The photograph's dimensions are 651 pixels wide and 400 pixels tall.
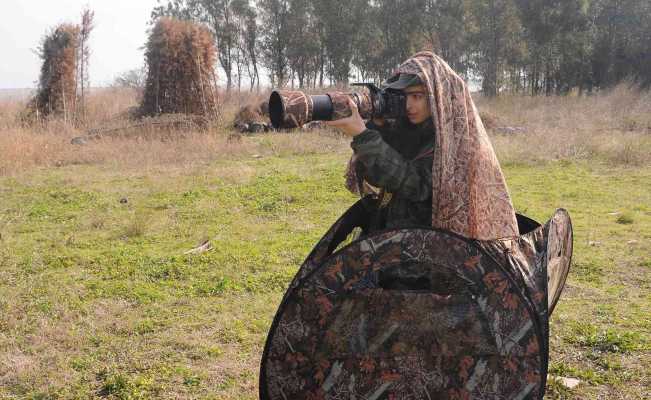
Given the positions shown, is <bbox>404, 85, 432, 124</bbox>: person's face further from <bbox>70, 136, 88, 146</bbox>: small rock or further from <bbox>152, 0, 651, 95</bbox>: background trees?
<bbox>152, 0, 651, 95</bbox>: background trees

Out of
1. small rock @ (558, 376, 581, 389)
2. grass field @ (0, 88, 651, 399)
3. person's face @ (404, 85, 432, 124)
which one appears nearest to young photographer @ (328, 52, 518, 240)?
person's face @ (404, 85, 432, 124)

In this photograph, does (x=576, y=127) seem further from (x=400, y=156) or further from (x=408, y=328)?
(x=408, y=328)

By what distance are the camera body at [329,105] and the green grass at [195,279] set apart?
6.51 feet

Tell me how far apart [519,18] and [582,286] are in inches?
1049

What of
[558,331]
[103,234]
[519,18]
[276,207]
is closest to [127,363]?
[558,331]

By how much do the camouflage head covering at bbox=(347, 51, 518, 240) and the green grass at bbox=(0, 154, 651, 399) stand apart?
5.54 feet

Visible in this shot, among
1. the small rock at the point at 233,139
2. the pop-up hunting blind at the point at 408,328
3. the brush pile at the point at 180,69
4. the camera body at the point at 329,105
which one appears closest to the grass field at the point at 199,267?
the pop-up hunting blind at the point at 408,328

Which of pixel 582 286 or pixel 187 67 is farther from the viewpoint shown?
pixel 187 67

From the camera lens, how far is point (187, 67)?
16.9 meters

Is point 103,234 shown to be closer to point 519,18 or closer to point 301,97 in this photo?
point 301,97

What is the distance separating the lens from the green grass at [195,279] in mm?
3785

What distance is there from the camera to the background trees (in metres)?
28.1

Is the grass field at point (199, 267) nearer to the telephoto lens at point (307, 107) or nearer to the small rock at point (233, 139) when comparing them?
the telephoto lens at point (307, 107)

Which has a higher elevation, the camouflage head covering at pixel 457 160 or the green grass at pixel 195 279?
the camouflage head covering at pixel 457 160
